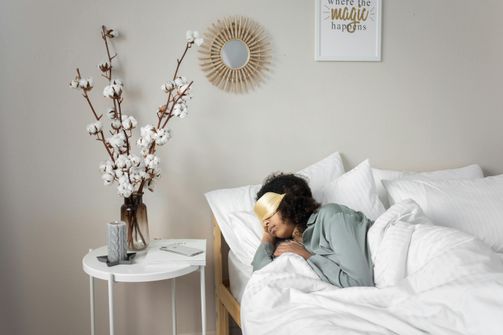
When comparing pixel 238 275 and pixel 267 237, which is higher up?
pixel 267 237

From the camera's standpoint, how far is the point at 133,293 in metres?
2.35

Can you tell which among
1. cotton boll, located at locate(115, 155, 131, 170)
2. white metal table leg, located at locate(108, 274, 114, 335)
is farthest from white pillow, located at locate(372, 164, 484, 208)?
white metal table leg, located at locate(108, 274, 114, 335)

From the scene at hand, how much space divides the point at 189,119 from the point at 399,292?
1.29 meters

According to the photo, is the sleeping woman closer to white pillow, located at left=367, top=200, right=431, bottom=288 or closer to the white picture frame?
white pillow, located at left=367, top=200, right=431, bottom=288

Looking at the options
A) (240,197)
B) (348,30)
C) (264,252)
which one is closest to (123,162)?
(240,197)

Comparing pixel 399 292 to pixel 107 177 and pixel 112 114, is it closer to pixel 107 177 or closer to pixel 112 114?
pixel 107 177

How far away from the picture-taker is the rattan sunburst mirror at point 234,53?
2332mm

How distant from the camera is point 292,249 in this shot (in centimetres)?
183

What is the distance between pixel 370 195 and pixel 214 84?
2.81ft

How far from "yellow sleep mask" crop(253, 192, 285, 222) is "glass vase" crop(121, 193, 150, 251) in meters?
0.48

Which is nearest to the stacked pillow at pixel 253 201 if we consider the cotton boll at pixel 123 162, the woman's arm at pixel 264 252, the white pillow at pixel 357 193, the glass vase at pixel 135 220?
the white pillow at pixel 357 193

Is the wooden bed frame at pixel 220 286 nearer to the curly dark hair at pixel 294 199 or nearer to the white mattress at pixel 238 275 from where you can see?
the white mattress at pixel 238 275

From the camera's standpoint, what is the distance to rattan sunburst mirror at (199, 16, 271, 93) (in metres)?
2.33

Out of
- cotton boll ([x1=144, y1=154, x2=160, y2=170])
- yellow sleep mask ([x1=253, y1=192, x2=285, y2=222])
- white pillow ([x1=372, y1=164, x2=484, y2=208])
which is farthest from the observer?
white pillow ([x1=372, y1=164, x2=484, y2=208])
